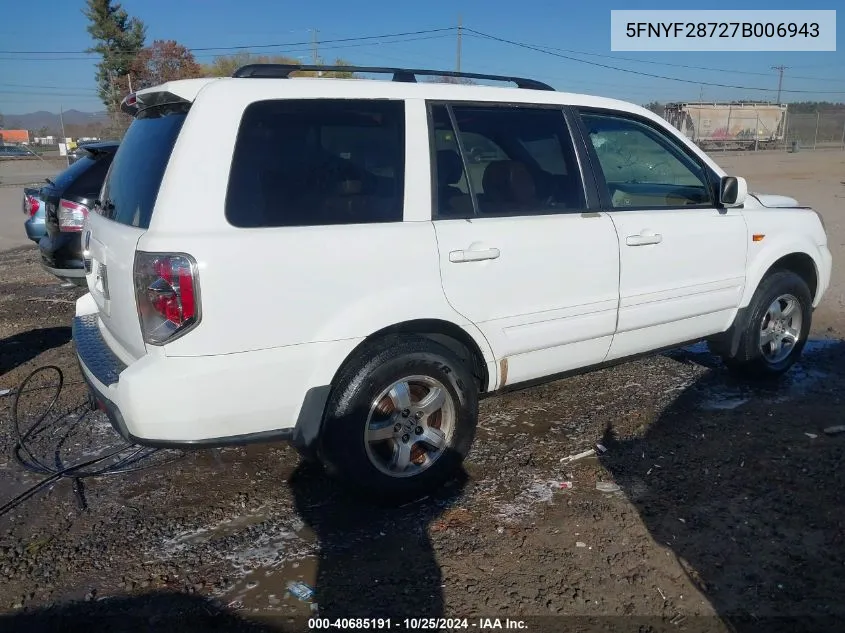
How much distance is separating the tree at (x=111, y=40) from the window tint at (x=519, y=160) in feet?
173

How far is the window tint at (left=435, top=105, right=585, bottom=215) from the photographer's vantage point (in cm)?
355

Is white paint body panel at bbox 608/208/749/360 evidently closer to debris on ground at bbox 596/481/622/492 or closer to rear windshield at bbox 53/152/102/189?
debris on ground at bbox 596/481/622/492

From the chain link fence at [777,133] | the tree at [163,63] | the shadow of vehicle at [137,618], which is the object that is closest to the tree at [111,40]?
the tree at [163,63]

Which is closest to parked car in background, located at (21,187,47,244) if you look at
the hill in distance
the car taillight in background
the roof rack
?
the car taillight in background

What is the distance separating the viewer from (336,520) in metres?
3.34

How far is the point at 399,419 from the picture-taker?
3.35 meters

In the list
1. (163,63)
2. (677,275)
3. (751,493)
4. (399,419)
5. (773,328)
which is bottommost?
(751,493)

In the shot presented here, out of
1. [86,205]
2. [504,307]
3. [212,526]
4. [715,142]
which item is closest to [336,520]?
[212,526]

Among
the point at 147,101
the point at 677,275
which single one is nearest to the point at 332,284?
the point at 147,101

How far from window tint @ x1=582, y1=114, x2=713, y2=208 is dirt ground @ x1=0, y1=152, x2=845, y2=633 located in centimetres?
136

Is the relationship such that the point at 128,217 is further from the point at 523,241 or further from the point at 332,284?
the point at 523,241

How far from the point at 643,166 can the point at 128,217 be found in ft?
10.4

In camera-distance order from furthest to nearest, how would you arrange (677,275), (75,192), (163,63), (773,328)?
(163,63) < (75,192) < (773,328) < (677,275)

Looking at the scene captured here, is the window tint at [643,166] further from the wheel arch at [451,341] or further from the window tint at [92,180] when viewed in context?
the window tint at [92,180]
